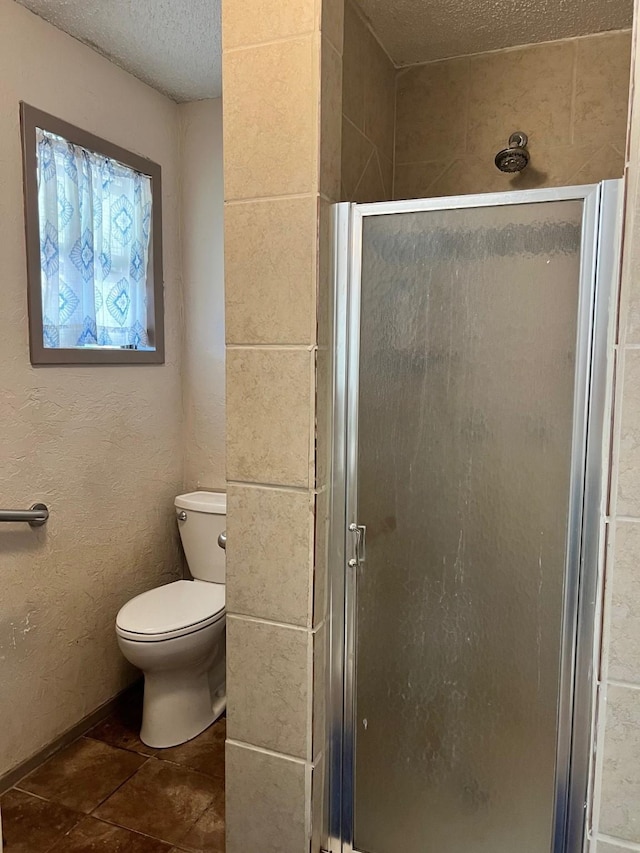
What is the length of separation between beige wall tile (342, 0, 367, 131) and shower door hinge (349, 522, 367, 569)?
1.02 m

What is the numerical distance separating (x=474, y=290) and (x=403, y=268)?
17 centimetres

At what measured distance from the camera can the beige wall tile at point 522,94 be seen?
5.88ft

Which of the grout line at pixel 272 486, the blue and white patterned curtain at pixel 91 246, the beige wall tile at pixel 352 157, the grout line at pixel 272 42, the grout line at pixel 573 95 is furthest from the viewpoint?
the blue and white patterned curtain at pixel 91 246

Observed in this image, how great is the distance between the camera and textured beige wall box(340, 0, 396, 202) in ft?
5.18

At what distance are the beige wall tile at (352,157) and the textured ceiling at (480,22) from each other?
0.33 meters

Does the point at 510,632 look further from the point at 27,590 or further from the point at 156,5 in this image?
the point at 156,5

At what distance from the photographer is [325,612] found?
58.6 inches

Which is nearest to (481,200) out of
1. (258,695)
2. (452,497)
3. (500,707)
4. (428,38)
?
(452,497)

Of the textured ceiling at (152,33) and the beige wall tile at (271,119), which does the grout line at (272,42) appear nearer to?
the beige wall tile at (271,119)

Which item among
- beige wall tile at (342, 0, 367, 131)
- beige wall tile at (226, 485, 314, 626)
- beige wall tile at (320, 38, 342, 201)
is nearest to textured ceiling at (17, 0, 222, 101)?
beige wall tile at (342, 0, 367, 131)

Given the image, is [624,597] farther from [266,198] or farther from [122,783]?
[122,783]

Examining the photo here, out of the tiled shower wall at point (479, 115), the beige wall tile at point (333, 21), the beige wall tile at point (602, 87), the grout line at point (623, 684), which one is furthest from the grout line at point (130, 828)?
the beige wall tile at point (602, 87)

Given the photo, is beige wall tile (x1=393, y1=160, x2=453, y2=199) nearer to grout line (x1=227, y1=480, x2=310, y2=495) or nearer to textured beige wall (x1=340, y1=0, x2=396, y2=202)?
textured beige wall (x1=340, y1=0, x2=396, y2=202)

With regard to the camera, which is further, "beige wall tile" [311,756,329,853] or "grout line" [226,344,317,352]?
"beige wall tile" [311,756,329,853]
